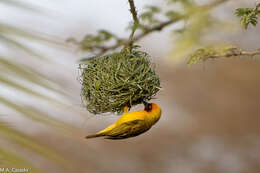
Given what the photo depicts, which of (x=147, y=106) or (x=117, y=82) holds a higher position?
(x=117, y=82)

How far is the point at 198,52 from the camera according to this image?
1.11 m

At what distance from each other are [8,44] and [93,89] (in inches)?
36.9

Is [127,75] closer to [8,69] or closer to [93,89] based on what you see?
[93,89]

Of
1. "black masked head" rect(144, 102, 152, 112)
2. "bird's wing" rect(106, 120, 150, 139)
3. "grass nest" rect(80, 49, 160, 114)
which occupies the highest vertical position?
"grass nest" rect(80, 49, 160, 114)

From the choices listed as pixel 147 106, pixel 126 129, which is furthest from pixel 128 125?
pixel 147 106

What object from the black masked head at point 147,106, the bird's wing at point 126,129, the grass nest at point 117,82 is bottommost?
the bird's wing at point 126,129

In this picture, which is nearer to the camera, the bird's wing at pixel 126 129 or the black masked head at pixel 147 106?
the bird's wing at pixel 126 129

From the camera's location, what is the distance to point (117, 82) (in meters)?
1.07

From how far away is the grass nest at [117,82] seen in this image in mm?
1081

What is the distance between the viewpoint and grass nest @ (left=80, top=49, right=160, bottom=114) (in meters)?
1.08

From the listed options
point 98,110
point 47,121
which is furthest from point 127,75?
point 47,121

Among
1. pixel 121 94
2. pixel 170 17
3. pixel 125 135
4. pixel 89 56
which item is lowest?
pixel 125 135

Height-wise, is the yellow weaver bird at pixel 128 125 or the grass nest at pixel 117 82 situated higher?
the grass nest at pixel 117 82

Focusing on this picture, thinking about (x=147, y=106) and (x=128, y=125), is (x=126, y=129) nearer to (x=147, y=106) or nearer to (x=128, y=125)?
(x=128, y=125)
